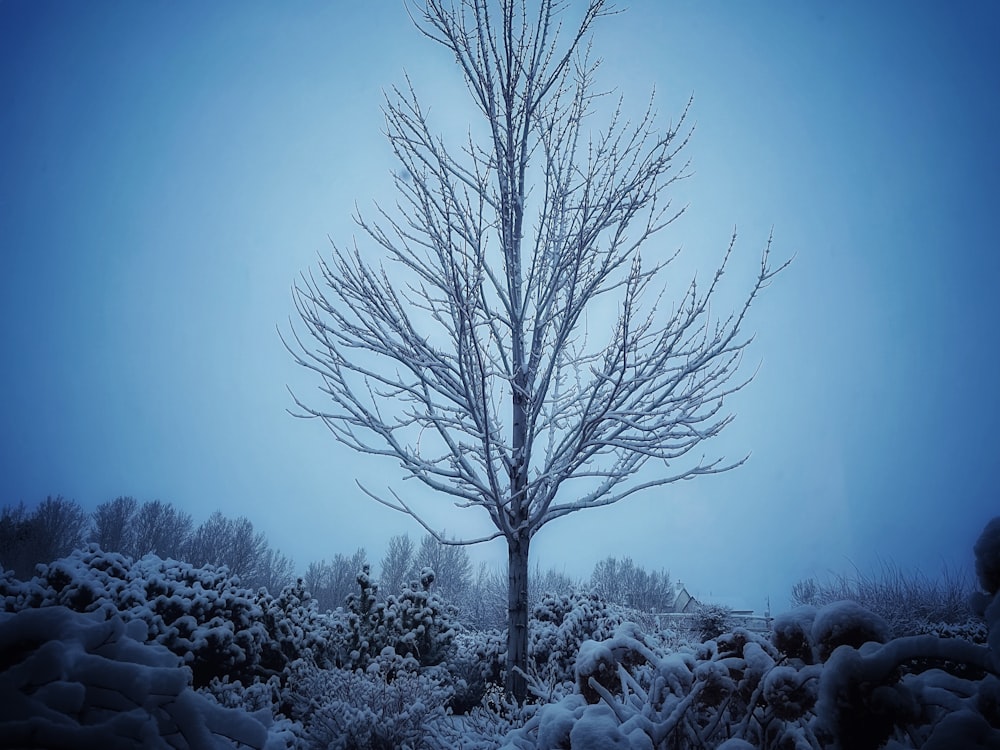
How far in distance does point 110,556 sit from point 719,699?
7.70 meters

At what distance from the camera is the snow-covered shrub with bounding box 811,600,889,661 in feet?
4.17

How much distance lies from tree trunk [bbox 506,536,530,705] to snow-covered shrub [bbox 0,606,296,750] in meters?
2.86

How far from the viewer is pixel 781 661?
1477mm

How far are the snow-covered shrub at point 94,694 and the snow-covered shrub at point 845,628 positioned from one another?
150 centimetres

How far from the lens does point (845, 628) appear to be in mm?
1300

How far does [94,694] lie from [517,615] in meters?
3.22

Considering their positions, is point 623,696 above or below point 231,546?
above

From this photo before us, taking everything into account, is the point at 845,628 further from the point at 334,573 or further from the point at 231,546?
the point at 334,573

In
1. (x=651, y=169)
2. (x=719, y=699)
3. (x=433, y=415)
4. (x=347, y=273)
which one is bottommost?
(x=719, y=699)

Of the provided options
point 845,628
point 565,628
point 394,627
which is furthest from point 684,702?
point 394,627

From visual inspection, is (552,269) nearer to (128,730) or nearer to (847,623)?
(847,623)

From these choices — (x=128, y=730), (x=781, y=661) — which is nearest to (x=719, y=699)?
(x=781, y=661)

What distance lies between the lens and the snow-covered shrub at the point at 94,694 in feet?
2.76

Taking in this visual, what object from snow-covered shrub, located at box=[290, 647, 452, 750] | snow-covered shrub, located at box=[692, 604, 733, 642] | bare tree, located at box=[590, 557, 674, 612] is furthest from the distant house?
snow-covered shrub, located at box=[290, 647, 452, 750]
